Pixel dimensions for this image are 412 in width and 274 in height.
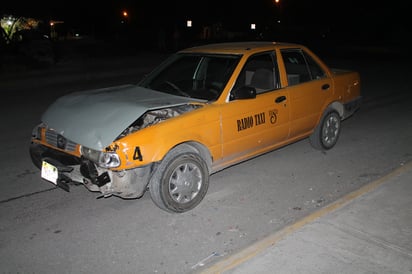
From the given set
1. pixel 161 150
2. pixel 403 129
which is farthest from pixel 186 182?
pixel 403 129

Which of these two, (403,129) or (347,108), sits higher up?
(347,108)

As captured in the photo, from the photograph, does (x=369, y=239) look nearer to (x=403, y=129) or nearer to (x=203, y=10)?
(x=403, y=129)

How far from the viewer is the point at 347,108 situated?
6863mm

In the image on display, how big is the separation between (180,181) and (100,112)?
1186mm

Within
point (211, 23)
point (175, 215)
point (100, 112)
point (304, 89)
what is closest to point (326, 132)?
point (304, 89)

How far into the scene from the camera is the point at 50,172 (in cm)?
436

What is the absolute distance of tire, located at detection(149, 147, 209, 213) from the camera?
4.27m

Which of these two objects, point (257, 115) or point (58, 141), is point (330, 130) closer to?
A: point (257, 115)

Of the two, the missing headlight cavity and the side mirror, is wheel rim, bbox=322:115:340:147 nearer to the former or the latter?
the side mirror

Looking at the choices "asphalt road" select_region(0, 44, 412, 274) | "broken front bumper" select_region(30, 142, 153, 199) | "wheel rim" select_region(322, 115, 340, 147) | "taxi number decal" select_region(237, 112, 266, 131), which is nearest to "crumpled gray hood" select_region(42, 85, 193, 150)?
"broken front bumper" select_region(30, 142, 153, 199)

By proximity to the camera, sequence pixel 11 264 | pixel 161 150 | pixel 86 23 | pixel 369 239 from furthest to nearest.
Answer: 1. pixel 86 23
2. pixel 161 150
3. pixel 369 239
4. pixel 11 264

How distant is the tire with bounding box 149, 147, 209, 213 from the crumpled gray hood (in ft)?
1.98

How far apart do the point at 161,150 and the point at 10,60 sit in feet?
60.7

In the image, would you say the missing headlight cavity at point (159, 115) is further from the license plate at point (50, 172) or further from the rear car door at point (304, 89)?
the rear car door at point (304, 89)
